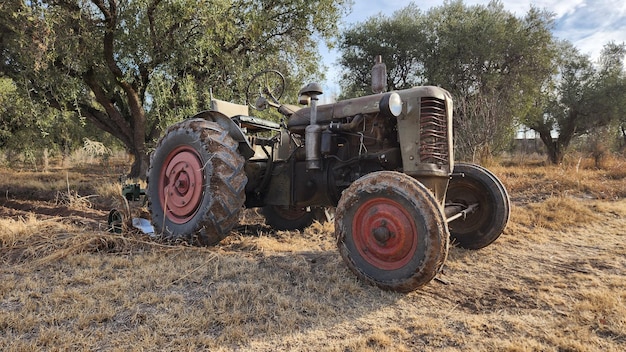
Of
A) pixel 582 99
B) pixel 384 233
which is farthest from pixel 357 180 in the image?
pixel 582 99

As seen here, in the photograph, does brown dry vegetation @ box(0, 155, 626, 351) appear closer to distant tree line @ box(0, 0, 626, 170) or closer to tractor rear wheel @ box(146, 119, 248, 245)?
tractor rear wheel @ box(146, 119, 248, 245)

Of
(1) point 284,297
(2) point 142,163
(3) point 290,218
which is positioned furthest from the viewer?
(2) point 142,163

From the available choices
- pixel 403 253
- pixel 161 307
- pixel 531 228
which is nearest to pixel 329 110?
pixel 403 253

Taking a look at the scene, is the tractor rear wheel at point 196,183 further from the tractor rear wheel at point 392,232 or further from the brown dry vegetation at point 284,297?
the tractor rear wheel at point 392,232

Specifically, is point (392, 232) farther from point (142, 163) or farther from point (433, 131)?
point (142, 163)

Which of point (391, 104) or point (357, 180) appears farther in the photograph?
point (391, 104)

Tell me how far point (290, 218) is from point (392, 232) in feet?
8.45

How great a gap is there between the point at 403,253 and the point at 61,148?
648 inches

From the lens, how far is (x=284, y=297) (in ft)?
8.31

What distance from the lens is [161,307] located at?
2381 millimetres

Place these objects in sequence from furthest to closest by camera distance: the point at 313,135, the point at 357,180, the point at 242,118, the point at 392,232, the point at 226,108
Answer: the point at 226,108, the point at 242,118, the point at 313,135, the point at 357,180, the point at 392,232

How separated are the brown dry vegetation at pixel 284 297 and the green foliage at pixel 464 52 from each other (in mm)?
Answer: 9405

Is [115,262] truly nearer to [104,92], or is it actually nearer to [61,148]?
[104,92]

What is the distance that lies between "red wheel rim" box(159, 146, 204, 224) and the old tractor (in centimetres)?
1
